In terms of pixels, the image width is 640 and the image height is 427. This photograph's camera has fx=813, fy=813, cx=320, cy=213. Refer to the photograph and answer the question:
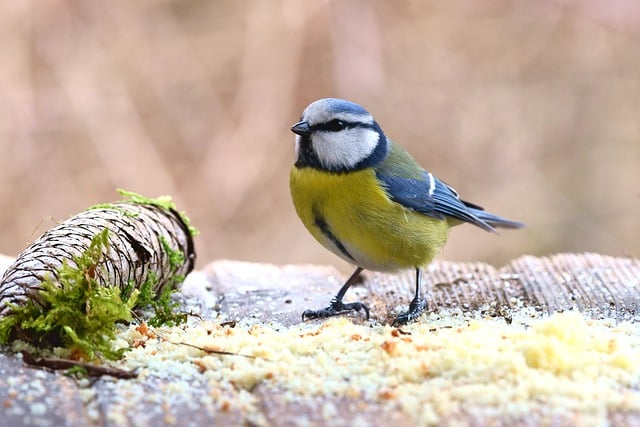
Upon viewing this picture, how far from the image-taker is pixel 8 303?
190 centimetres


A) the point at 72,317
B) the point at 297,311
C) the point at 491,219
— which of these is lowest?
the point at 297,311

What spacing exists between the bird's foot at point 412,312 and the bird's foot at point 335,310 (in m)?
0.15

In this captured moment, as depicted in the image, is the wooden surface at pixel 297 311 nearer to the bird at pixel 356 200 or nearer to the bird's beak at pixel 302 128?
the bird at pixel 356 200

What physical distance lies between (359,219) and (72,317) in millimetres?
1082

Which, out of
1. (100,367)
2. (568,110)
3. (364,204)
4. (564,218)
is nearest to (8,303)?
(100,367)

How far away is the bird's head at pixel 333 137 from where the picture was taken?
2.77 metres

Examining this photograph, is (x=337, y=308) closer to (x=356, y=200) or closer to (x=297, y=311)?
(x=297, y=311)

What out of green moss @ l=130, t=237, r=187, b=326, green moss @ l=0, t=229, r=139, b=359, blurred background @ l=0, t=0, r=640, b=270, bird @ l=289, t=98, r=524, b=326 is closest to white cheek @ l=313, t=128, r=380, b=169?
bird @ l=289, t=98, r=524, b=326

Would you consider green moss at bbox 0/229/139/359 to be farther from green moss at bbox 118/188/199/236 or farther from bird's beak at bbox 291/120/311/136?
bird's beak at bbox 291/120/311/136

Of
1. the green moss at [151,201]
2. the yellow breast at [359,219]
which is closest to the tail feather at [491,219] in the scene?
the yellow breast at [359,219]

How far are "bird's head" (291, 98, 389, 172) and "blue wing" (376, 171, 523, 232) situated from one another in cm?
11

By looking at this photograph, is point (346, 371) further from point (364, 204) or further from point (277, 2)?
point (277, 2)

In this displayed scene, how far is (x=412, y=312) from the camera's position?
8.59 ft

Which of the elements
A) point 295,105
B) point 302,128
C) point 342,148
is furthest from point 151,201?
point 295,105
